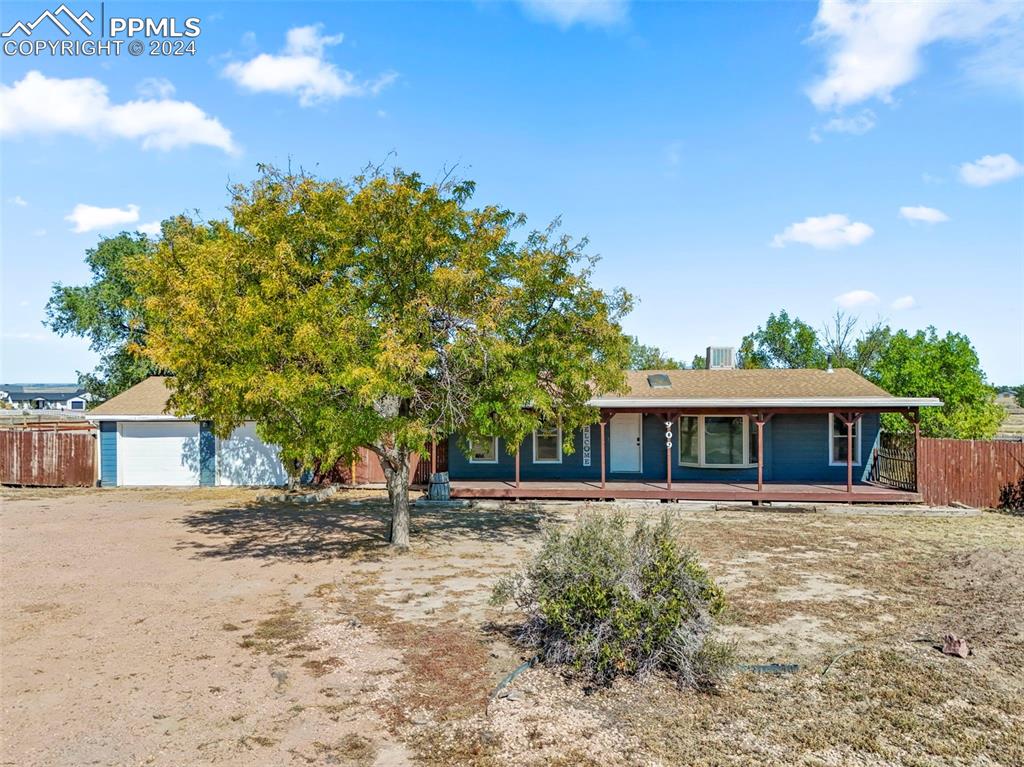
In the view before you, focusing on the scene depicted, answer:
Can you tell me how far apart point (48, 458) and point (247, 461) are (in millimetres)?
6849

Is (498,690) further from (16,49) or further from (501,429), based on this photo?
(16,49)

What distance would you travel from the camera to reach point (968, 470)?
17.4m

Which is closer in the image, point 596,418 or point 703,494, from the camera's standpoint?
point 596,418

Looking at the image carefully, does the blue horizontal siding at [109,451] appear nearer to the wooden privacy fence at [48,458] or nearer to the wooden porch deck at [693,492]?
the wooden privacy fence at [48,458]

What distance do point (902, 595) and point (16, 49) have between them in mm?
15402

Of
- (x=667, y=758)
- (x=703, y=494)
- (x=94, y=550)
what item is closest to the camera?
(x=667, y=758)

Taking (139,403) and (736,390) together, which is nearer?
(736,390)

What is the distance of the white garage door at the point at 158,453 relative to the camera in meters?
22.5

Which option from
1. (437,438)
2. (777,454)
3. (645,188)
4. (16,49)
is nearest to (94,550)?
(437,438)

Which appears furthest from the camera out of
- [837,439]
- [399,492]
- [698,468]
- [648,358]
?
[648,358]

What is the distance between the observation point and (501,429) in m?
11.1

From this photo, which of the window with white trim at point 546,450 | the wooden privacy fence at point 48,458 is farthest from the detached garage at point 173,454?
the window with white trim at point 546,450

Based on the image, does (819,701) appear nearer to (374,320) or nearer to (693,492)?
(374,320)

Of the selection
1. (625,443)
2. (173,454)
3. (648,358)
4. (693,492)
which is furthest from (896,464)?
(648,358)
